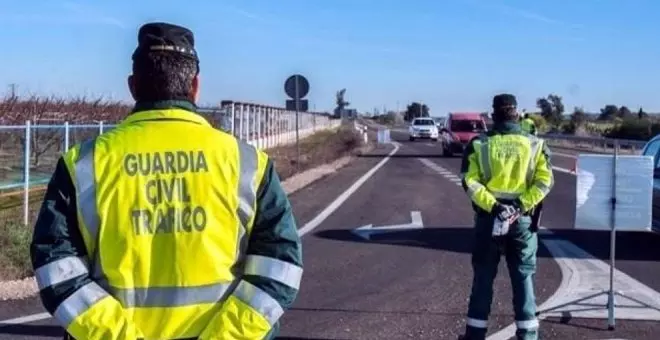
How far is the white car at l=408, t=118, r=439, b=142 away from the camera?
248 ft

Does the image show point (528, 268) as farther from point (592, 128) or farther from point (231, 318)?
point (592, 128)

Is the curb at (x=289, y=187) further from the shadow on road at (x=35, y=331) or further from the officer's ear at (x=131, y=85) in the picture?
the officer's ear at (x=131, y=85)

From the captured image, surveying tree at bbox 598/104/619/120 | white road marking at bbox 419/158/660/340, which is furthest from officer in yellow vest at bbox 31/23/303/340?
tree at bbox 598/104/619/120

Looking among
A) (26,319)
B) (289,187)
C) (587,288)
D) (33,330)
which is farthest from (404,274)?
(289,187)

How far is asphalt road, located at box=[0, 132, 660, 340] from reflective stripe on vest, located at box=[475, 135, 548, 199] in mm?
1311

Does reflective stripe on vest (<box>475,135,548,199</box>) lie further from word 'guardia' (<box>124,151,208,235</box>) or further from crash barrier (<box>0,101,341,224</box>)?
crash barrier (<box>0,101,341,224</box>)

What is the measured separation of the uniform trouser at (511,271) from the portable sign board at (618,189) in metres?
1.34

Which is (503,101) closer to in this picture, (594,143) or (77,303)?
(77,303)

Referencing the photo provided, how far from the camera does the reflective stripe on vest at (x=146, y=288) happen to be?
3.07 m

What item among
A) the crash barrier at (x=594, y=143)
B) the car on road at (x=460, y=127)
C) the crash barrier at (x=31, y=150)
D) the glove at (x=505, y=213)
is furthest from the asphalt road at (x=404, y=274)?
the car on road at (x=460, y=127)

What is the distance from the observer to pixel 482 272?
292 inches

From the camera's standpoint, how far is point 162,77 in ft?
10.5

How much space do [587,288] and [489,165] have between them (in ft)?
11.0

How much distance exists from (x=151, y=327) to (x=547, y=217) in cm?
1546
